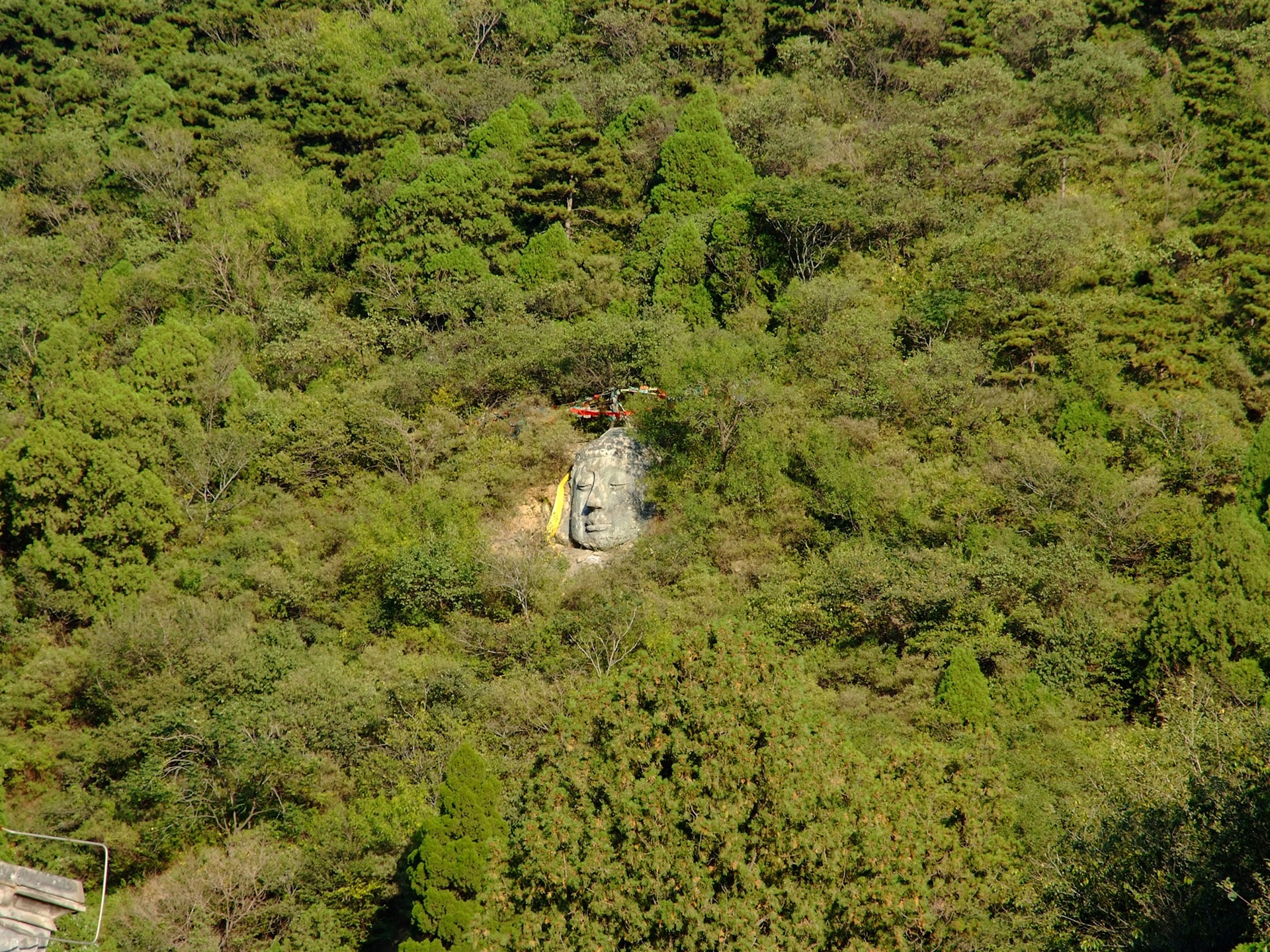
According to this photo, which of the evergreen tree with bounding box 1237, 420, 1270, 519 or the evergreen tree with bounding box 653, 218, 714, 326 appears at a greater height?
the evergreen tree with bounding box 1237, 420, 1270, 519

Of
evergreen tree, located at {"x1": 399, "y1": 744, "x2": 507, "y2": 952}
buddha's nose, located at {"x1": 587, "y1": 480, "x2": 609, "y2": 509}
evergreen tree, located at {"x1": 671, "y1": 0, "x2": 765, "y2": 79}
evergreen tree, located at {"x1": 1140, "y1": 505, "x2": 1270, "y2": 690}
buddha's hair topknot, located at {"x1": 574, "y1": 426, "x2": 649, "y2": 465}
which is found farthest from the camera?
evergreen tree, located at {"x1": 671, "y1": 0, "x2": 765, "y2": 79}

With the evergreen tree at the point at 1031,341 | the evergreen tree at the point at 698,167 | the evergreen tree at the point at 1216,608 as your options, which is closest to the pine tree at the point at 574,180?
the evergreen tree at the point at 698,167

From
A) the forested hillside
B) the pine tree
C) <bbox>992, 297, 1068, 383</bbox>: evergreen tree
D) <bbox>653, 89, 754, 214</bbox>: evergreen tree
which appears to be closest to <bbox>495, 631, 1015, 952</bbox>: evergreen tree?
the forested hillside

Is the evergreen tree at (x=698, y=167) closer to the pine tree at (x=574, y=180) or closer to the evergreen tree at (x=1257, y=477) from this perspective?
the pine tree at (x=574, y=180)

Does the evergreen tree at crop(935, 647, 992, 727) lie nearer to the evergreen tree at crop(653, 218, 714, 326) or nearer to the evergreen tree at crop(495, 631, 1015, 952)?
Result: the evergreen tree at crop(495, 631, 1015, 952)

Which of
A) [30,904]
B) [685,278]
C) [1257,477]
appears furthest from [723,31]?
[30,904]

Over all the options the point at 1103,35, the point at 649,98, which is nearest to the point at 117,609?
the point at 649,98
